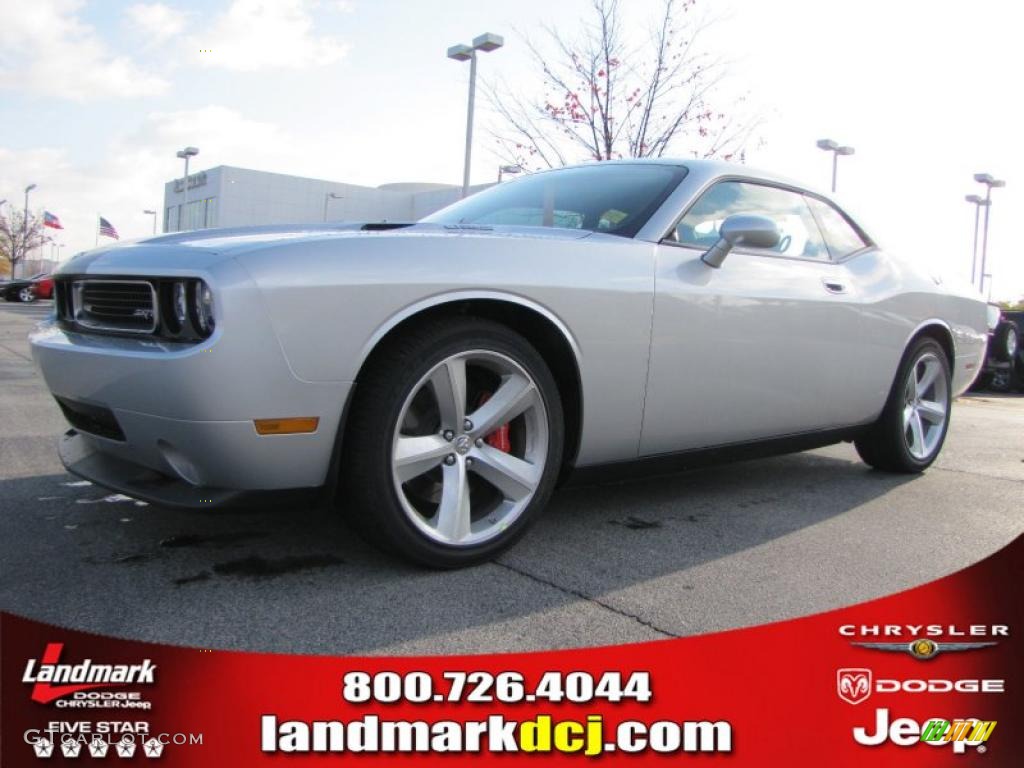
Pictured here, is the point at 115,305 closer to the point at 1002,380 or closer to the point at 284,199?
the point at 1002,380

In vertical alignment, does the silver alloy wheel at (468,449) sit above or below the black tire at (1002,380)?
below

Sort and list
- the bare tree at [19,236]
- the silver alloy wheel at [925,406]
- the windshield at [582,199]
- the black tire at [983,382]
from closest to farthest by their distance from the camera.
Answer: the windshield at [582,199] → the silver alloy wheel at [925,406] → the black tire at [983,382] → the bare tree at [19,236]

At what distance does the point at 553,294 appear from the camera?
277 centimetres

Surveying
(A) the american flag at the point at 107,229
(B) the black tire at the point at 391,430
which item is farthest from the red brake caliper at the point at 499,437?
(A) the american flag at the point at 107,229

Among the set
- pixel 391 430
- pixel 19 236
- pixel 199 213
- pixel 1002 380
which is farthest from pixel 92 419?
pixel 19 236

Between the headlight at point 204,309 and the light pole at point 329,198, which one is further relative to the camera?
the light pole at point 329,198

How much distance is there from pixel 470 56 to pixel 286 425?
13.4m

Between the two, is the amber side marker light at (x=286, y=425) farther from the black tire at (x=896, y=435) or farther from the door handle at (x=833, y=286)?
the black tire at (x=896, y=435)

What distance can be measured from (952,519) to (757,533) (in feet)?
3.19

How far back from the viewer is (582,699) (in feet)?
5.62

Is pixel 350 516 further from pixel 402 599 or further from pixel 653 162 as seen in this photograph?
pixel 653 162

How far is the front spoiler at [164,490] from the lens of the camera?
235 centimetres

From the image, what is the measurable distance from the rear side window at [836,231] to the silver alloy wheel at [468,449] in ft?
6.75

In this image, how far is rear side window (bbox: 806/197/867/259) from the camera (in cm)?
416
